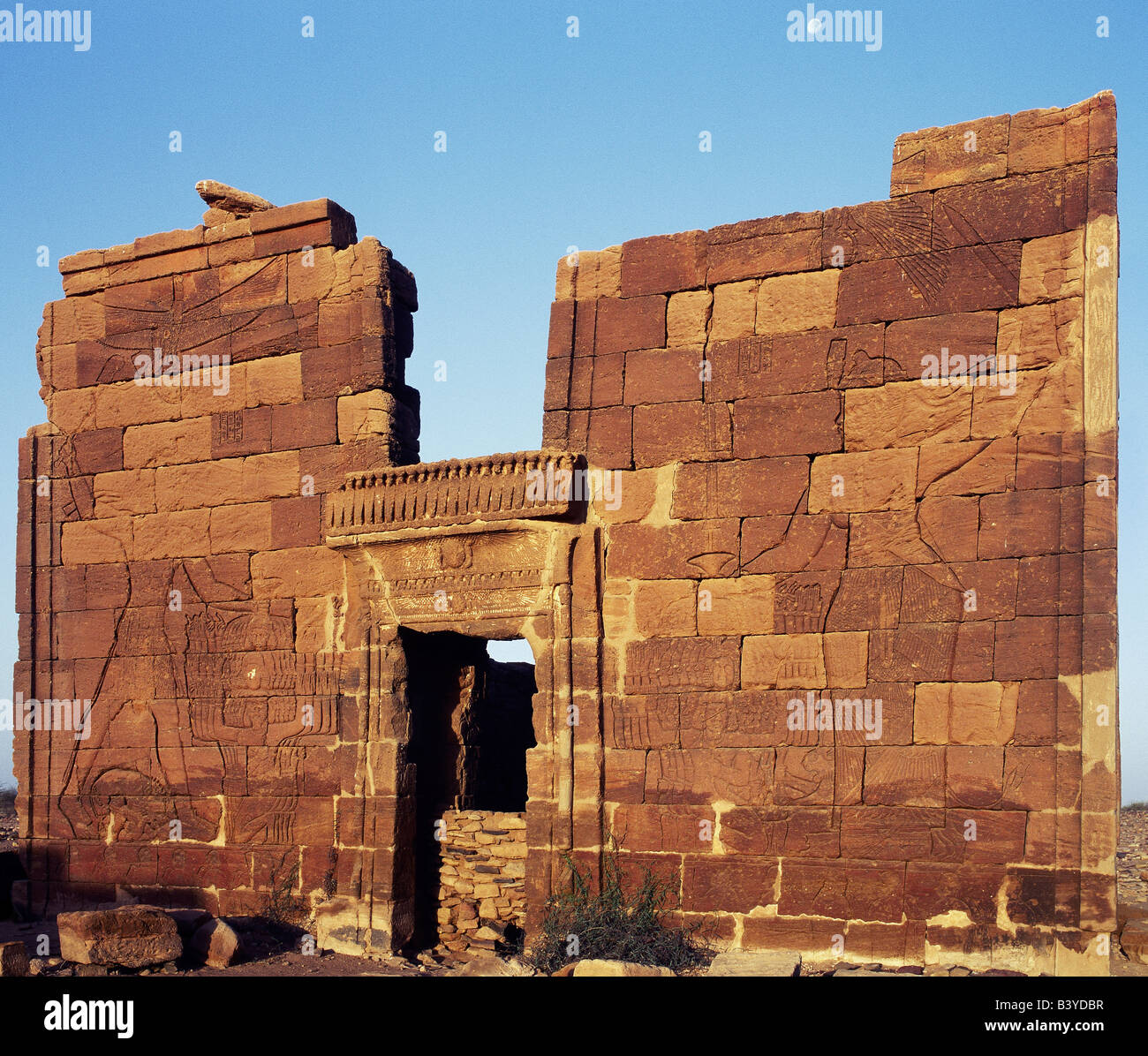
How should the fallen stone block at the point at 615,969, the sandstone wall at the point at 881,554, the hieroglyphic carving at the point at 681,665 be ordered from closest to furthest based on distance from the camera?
the fallen stone block at the point at 615,969 < the sandstone wall at the point at 881,554 < the hieroglyphic carving at the point at 681,665

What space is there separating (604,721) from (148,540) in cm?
469

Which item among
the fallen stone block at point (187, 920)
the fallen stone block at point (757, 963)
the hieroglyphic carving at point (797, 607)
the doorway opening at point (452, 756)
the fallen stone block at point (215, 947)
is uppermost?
the hieroglyphic carving at point (797, 607)

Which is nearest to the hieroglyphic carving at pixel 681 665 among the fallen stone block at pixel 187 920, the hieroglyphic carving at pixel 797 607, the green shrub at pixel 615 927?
the hieroglyphic carving at pixel 797 607

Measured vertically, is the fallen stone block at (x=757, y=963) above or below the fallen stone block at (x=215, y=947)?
above

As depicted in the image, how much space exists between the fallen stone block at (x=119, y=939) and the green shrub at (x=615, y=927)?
103 inches

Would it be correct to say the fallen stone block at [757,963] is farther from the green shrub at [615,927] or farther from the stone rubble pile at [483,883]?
the stone rubble pile at [483,883]

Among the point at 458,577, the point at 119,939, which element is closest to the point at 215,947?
the point at 119,939

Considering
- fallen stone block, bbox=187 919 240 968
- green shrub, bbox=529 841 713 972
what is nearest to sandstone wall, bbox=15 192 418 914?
fallen stone block, bbox=187 919 240 968

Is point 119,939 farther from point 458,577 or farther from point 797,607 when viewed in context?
point 797,607

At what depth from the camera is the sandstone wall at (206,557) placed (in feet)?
33.3

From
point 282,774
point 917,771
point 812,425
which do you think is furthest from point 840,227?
point 282,774

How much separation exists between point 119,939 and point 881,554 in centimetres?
600

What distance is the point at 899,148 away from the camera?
349 inches

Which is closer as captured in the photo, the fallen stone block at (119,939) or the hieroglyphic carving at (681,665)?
the fallen stone block at (119,939)
